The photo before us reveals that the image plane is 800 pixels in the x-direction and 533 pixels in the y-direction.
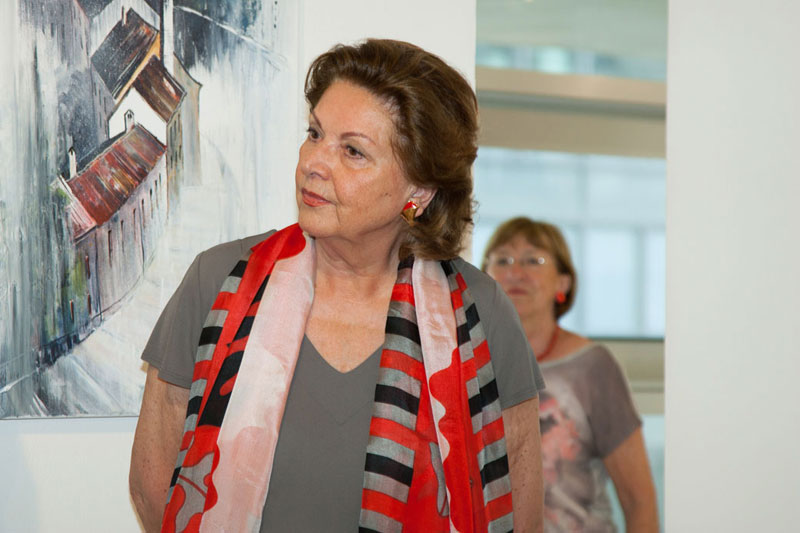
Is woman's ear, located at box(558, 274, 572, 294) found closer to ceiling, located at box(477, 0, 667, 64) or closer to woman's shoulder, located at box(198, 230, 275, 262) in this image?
ceiling, located at box(477, 0, 667, 64)

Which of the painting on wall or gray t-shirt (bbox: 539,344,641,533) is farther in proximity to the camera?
gray t-shirt (bbox: 539,344,641,533)

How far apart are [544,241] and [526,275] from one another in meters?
0.11

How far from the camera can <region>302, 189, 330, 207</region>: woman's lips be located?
1625mm

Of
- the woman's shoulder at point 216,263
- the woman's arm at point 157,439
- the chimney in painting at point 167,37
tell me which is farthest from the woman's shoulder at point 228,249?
the chimney in painting at point 167,37

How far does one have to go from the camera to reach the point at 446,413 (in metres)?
1.72

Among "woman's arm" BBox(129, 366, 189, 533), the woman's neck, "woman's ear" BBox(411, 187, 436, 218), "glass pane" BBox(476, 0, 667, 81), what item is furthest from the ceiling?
"woman's arm" BBox(129, 366, 189, 533)

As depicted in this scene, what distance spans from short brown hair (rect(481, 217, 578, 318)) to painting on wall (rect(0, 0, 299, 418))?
2.05 feet

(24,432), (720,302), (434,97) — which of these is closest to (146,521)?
(24,432)

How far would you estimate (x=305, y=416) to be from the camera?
64.6 inches

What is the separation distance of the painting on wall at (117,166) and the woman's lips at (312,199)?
0.40 m

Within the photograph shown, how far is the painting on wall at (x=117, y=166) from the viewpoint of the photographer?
1.84 meters

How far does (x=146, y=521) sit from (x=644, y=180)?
5.34 feet

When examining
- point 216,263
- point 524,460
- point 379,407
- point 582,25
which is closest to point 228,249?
point 216,263

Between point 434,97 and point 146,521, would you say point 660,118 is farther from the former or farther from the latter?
point 146,521
